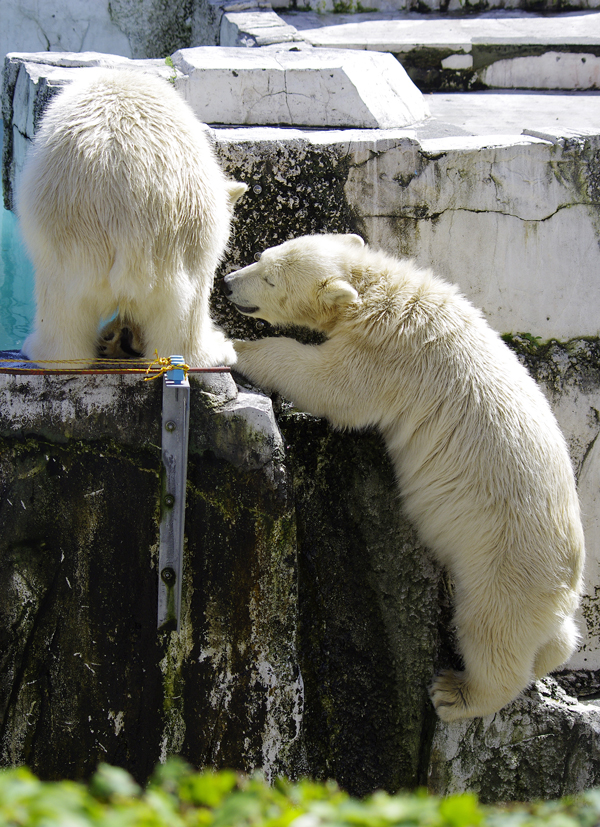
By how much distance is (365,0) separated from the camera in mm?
6250

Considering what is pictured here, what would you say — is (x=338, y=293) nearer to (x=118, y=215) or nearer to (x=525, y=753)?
(x=118, y=215)

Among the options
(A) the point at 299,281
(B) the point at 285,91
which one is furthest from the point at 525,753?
(B) the point at 285,91

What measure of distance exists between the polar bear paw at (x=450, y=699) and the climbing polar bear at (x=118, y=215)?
1.54 m

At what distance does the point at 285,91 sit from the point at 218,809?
3226mm

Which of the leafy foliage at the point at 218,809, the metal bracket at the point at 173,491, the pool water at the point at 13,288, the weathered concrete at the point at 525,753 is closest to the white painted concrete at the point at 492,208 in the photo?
the metal bracket at the point at 173,491

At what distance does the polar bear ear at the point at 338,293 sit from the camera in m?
2.66

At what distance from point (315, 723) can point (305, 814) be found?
193 centimetres

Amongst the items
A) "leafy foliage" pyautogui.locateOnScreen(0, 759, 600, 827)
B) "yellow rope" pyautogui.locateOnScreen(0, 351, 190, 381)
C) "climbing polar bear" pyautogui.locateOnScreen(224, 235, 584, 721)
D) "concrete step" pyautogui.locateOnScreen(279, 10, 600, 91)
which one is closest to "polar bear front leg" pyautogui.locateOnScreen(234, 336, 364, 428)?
"climbing polar bear" pyautogui.locateOnScreen(224, 235, 584, 721)

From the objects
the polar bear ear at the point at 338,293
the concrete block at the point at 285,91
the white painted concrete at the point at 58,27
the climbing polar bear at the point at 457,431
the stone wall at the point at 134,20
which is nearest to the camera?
the climbing polar bear at the point at 457,431

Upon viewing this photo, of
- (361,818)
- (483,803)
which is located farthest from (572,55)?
(361,818)

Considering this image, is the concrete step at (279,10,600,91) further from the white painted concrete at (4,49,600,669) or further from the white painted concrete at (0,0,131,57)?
the white painted concrete at (0,0,131,57)

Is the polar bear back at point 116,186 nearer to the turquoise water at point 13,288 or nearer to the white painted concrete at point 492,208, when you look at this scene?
the white painted concrete at point 492,208

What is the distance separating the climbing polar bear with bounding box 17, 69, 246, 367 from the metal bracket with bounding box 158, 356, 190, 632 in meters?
0.18

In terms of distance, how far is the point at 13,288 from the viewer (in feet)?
19.5
